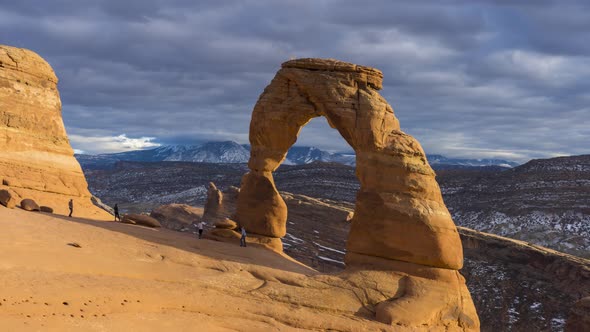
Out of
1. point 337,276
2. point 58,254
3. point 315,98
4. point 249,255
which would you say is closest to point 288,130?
point 315,98

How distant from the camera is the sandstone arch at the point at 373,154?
63.1 feet

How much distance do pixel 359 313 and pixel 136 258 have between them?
259 inches

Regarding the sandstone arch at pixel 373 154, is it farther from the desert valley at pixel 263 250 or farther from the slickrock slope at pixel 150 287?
the slickrock slope at pixel 150 287

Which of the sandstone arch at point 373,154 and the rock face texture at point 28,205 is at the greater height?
the sandstone arch at point 373,154

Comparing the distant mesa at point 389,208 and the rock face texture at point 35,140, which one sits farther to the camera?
the rock face texture at point 35,140

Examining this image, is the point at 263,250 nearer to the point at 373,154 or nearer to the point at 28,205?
the point at 373,154

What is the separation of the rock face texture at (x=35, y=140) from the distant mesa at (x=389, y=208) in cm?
1286

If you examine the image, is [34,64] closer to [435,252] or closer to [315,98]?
[315,98]

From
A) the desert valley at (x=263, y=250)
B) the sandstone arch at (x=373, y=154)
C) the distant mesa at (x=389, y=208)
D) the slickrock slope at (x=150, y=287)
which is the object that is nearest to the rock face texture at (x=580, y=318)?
the desert valley at (x=263, y=250)

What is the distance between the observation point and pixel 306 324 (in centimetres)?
1548

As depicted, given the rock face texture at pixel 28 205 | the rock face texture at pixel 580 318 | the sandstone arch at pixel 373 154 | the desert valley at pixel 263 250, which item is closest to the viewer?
the desert valley at pixel 263 250

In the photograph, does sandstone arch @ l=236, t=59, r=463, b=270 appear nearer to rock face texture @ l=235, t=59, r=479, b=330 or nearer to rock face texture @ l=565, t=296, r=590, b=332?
rock face texture @ l=235, t=59, r=479, b=330

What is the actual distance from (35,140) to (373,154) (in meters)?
17.7

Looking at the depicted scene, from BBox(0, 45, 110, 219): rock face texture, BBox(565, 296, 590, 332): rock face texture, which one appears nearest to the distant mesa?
BBox(565, 296, 590, 332): rock face texture
